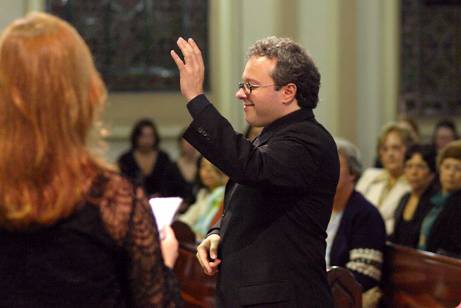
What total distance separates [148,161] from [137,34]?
4.97 feet

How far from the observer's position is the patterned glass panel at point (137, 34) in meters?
10.8

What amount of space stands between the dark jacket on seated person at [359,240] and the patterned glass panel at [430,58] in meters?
6.27

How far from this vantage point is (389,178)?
7.86 meters

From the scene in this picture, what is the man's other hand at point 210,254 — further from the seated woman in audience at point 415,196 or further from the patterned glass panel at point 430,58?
the patterned glass panel at point 430,58

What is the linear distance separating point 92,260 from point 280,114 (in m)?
1.25

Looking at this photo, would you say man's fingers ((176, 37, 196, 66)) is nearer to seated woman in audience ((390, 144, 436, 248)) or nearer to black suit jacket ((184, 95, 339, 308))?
black suit jacket ((184, 95, 339, 308))

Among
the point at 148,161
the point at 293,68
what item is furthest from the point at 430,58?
the point at 293,68

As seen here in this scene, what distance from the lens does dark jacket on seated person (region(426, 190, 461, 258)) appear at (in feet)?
19.7

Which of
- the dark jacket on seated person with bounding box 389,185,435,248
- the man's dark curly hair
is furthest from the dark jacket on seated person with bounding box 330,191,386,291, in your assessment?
the man's dark curly hair

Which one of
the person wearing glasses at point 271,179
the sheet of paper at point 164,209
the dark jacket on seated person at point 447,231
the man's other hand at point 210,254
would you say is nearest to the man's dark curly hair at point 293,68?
the person wearing glasses at point 271,179

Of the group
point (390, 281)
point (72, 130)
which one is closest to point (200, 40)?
point (390, 281)

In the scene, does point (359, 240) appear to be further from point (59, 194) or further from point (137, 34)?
point (137, 34)

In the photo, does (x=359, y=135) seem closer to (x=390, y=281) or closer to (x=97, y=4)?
(x=97, y=4)

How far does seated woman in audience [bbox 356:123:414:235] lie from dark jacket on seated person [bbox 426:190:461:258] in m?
1.10
